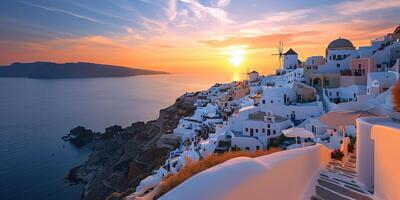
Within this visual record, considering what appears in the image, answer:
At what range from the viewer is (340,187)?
4773mm

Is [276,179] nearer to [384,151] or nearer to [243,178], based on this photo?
[243,178]

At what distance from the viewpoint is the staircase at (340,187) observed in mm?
4320

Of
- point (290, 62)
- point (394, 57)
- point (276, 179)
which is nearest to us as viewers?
point (276, 179)

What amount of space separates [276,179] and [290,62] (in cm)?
3393

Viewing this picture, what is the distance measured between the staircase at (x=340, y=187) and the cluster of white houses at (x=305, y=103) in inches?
239

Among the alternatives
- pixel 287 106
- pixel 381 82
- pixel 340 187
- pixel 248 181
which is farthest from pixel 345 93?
pixel 248 181

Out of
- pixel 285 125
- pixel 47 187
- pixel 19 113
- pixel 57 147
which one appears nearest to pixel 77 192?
pixel 47 187

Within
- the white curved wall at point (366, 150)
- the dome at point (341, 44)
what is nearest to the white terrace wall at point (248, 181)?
the white curved wall at point (366, 150)

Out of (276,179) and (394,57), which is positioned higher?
(394,57)

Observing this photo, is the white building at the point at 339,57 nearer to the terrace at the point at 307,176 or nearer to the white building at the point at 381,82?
the white building at the point at 381,82

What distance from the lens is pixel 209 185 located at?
225 cm

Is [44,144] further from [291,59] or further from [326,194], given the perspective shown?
[326,194]

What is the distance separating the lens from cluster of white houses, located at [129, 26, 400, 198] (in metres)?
15.8

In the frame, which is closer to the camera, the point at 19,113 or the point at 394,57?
the point at 394,57
